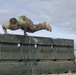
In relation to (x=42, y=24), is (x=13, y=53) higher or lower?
lower

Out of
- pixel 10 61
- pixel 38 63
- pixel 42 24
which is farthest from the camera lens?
pixel 42 24

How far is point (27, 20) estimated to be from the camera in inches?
438

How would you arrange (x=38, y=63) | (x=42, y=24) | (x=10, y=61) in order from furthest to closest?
(x=42, y=24) → (x=38, y=63) → (x=10, y=61)

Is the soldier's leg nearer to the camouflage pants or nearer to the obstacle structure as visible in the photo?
the camouflage pants

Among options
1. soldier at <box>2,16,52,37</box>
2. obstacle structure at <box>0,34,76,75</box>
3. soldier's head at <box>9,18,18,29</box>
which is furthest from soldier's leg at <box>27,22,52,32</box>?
soldier's head at <box>9,18,18,29</box>

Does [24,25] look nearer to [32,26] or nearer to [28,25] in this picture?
[28,25]

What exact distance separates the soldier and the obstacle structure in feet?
1.26

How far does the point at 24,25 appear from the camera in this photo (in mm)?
10922

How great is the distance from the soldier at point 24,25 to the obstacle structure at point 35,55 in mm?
385

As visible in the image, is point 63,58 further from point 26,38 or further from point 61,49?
point 26,38

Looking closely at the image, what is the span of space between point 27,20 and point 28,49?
3.66 ft

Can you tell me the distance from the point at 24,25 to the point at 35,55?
1.15 metres

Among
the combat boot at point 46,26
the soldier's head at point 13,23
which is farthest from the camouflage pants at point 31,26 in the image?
the soldier's head at point 13,23

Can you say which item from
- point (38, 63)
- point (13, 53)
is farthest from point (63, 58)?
point (13, 53)
